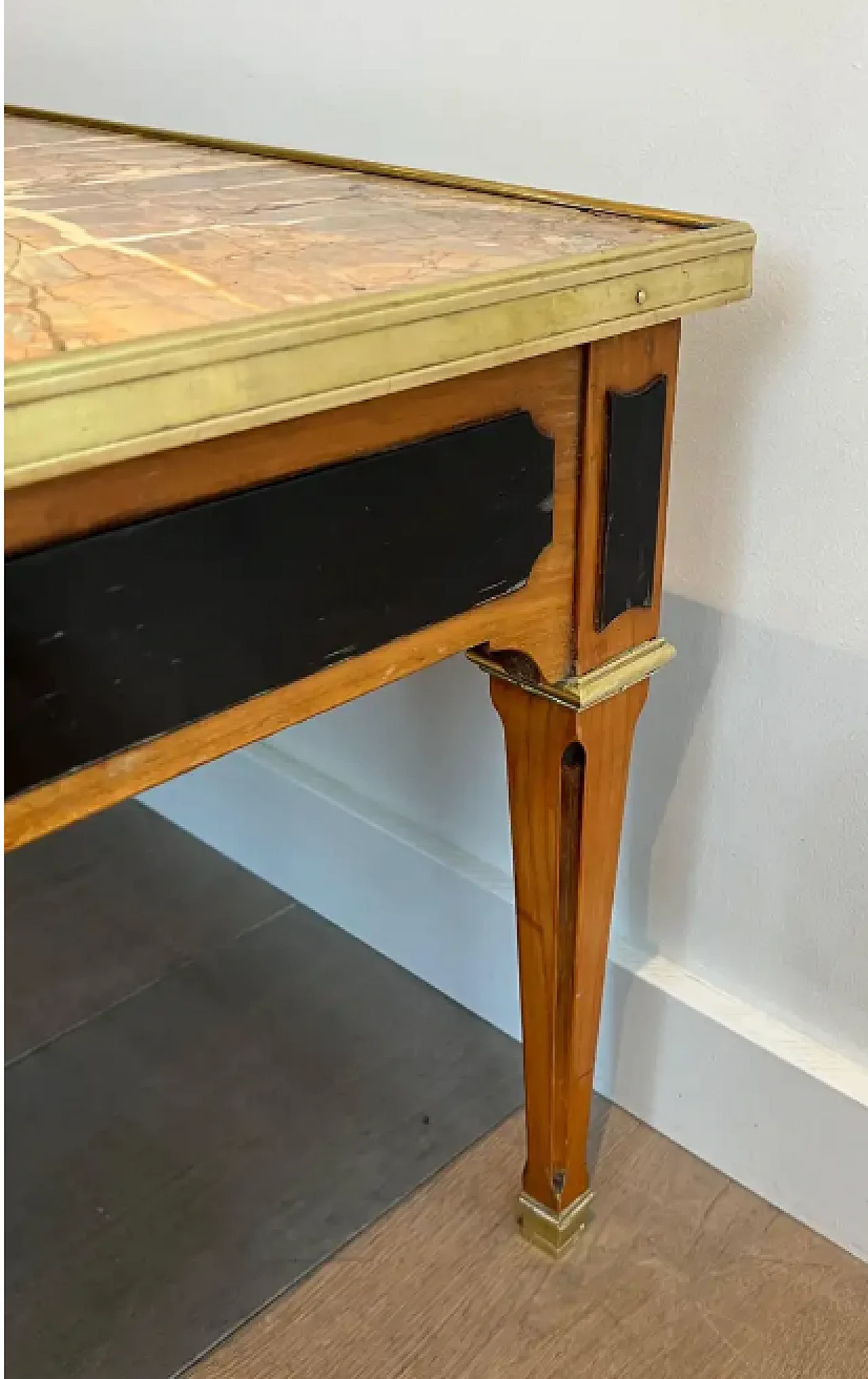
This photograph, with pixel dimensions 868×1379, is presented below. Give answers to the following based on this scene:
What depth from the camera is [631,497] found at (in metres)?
0.66

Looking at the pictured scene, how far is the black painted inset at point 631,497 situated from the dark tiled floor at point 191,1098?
49cm

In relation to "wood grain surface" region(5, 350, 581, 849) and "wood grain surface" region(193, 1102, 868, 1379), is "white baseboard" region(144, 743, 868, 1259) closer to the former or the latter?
"wood grain surface" region(193, 1102, 868, 1379)

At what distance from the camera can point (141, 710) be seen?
0.48m

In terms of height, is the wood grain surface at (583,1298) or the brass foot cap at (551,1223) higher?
the brass foot cap at (551,1223)

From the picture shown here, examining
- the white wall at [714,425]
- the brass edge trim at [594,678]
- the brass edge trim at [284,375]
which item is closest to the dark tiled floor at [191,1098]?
the white wall at [714,425]

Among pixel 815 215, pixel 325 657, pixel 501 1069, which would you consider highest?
pixel 815 215

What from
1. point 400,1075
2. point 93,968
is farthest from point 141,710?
point 93,968

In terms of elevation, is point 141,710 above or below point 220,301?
below

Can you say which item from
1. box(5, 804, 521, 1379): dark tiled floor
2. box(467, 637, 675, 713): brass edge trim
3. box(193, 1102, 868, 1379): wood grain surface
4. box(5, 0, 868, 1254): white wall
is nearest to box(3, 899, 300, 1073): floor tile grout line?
Answer: box(5, 804, 521, 1379): dark tiled floor

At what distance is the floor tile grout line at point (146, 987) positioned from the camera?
3.51 ft

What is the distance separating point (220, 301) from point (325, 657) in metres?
0.15

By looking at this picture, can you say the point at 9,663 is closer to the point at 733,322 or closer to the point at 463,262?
the point at 463,262

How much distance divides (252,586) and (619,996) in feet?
1.95

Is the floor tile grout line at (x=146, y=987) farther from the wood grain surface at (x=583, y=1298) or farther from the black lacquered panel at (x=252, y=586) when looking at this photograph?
the black lacquered panel at (x=252, y=586)
